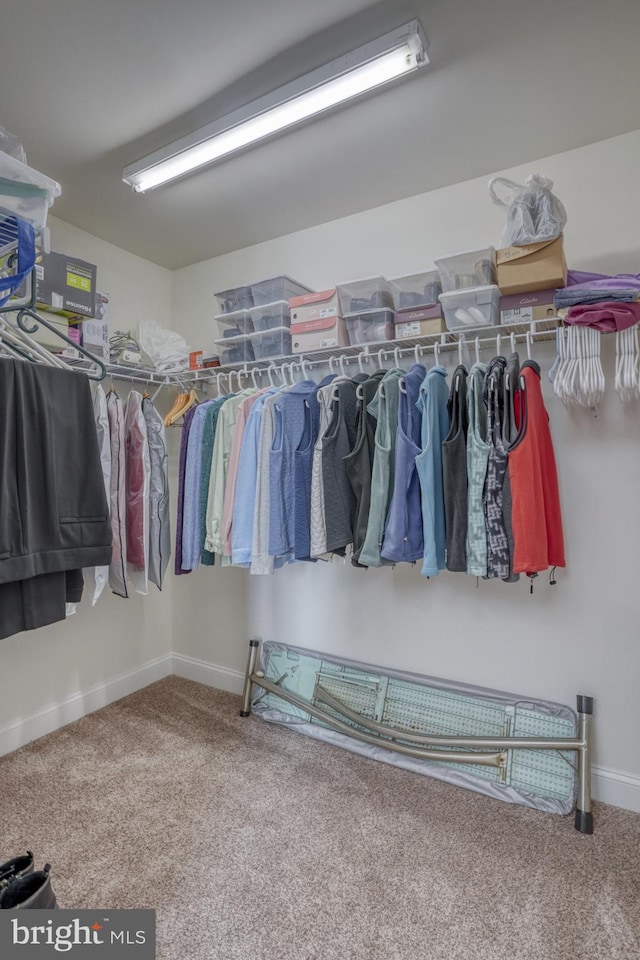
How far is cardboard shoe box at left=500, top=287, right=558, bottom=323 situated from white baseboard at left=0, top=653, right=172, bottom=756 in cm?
277

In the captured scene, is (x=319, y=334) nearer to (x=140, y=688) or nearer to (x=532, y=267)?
(x=532, y=267)

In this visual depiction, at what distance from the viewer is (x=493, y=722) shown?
2.19 meters

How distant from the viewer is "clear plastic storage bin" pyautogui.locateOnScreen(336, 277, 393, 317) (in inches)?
84.8

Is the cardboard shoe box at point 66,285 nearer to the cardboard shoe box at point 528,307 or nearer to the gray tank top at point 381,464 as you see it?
the gray tank top at point 381,464

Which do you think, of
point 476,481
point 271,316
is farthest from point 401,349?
point 476,481

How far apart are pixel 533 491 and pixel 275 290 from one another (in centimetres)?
150

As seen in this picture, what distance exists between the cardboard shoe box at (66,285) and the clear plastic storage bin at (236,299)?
23.7 inches

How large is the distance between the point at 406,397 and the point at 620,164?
4.15ft

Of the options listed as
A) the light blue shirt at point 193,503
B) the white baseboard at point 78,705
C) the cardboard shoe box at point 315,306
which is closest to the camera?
the cardboard shoe box at point 315,306

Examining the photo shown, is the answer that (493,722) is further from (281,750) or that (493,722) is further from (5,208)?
(5,208)

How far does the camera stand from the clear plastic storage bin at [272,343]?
7.87 feet

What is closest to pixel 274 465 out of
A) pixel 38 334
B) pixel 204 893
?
pixel 38 334

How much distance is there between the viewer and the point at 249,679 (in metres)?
2.73

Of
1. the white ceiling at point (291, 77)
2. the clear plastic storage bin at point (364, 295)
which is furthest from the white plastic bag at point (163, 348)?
the clear plastic storage bin at point (364, 295)
